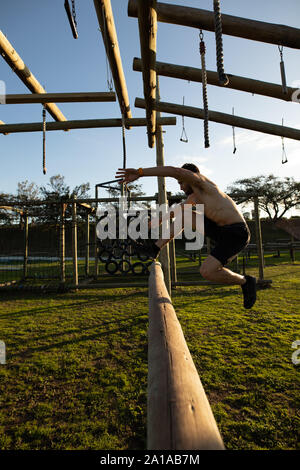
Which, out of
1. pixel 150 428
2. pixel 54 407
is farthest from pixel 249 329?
pixel 150 428

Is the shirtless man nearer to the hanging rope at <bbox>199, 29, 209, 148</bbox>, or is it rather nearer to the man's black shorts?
the man's black shorts

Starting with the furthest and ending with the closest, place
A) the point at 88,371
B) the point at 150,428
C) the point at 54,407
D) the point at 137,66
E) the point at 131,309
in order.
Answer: the point at 131,309, the point at 137,66, the point at 88,371, the point at 54,407, the point at 150,428

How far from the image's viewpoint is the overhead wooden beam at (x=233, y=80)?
A: 10.2 feet

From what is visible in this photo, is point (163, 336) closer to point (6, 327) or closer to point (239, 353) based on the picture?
point (239, 353)

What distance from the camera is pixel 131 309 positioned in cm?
486

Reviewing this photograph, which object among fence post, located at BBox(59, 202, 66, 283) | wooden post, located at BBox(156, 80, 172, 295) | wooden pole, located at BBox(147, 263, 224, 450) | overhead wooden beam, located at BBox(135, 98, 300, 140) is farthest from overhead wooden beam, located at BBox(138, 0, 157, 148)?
fence post, located at BBox(59, 202, 66, 283)

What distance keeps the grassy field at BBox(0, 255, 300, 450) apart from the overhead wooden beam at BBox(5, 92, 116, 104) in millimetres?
3347

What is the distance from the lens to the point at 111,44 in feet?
→ 8.75

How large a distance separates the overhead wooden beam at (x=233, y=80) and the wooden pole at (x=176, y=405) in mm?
3242

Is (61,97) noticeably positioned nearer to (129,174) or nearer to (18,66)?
(18,66)

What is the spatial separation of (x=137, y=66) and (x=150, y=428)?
154 inches

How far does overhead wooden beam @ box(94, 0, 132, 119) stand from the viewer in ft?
7.24

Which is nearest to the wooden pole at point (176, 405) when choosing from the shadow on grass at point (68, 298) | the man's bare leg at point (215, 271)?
the man's bare leg at point (215, 271)

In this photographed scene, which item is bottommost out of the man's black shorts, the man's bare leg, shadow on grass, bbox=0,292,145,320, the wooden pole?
shadow on grass, bbox=0,292,145,320
